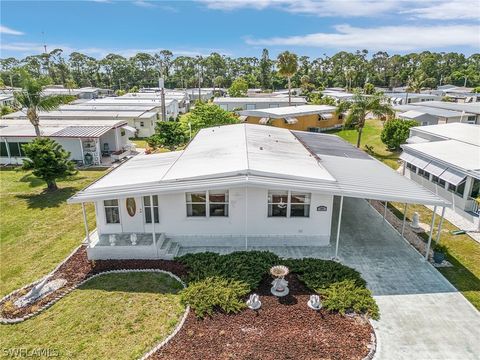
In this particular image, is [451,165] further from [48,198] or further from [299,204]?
[48,198]

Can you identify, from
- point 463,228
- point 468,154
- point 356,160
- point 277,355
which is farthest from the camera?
point 468,154

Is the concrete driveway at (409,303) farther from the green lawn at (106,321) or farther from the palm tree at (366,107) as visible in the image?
the palm tree at (366,107)

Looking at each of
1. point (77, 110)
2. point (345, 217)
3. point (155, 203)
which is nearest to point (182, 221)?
point (155, 203)

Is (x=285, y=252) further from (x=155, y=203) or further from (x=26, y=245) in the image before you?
(x=26, y=245)

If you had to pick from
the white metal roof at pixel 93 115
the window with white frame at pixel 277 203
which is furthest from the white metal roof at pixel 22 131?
the window with white frame at pixel 277 203

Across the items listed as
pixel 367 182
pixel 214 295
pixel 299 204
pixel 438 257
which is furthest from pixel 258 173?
pixel 438 257

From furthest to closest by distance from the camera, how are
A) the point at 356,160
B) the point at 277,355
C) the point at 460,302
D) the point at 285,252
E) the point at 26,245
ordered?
the point at 356,160 < the point at 26,245 < the point at 285,252 < the point at 460,302 < the point at 277,355
